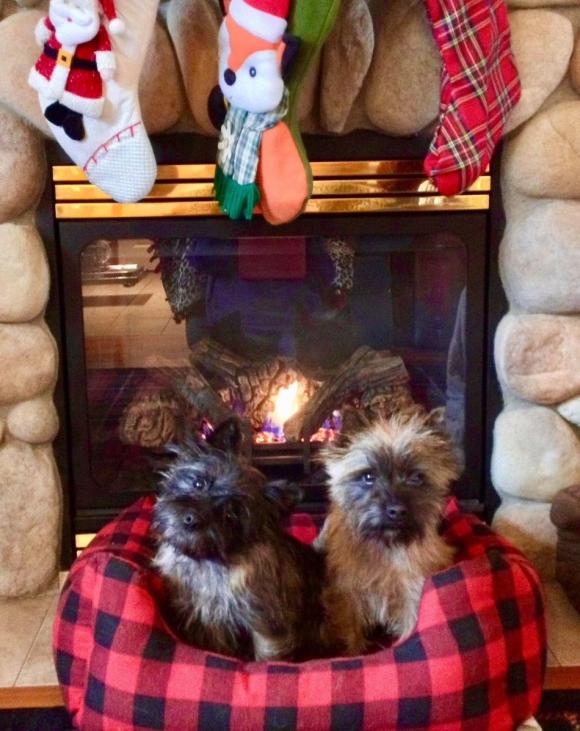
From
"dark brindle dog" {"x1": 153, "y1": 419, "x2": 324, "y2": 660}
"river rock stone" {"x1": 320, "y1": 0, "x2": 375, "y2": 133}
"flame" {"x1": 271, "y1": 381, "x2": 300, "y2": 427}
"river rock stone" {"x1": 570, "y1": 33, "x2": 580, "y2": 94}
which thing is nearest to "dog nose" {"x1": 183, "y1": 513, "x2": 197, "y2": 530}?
"dark brindle dog" {"x1": 153, "y1": 419, "x2": 324, "y2": 660}

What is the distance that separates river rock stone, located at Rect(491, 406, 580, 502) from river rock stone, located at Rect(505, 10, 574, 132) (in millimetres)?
646

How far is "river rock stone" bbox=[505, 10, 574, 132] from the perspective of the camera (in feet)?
5.51

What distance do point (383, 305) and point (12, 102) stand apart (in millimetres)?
917

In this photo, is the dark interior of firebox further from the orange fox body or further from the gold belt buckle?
the gold belt buckle

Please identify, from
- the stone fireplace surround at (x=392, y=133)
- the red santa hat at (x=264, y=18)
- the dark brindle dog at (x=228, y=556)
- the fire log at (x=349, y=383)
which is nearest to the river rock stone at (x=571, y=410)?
the stone fireplace surround at (x=392, y=133)

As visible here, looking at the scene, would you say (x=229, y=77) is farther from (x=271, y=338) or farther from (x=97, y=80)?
(x=271, y=338)

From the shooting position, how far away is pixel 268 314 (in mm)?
2031

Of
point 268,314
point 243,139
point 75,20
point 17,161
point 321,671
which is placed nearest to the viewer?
point 321,671

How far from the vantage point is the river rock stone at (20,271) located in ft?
5.74

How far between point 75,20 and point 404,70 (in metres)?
0.63

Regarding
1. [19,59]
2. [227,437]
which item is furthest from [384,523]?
[19,59]

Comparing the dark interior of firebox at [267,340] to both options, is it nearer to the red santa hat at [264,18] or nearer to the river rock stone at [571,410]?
the river rock stone at [571,410]

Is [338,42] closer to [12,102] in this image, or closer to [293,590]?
[12,102]

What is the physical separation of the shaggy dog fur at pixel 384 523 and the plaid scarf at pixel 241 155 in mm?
490
